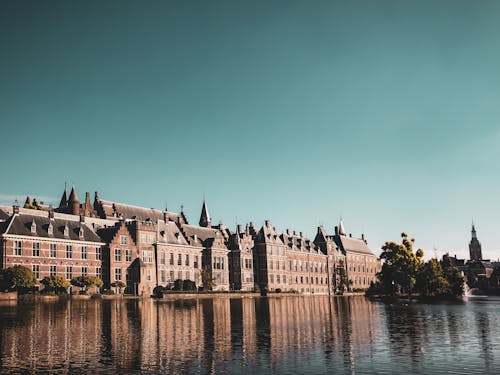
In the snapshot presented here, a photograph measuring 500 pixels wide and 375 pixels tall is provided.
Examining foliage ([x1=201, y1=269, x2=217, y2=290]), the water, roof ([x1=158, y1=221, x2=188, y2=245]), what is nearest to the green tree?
foliage ([x1=201, y1=269, x2=217, y2=290])

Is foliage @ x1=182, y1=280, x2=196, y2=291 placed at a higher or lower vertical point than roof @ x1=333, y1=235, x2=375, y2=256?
lower

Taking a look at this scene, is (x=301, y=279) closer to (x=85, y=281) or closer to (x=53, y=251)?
(x=85, y=281)

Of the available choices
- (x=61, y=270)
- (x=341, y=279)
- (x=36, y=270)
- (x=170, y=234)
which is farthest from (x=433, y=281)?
(x=341, y=279)

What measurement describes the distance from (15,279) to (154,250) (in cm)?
2943

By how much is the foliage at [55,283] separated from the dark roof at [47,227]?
6160 mm

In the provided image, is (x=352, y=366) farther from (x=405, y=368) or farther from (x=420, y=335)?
(x=420, y=335)

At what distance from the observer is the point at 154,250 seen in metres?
91.0

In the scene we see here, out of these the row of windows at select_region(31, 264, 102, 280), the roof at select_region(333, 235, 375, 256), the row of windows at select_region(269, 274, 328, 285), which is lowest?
the row of windows at select_region(269, 274, 328, 285)

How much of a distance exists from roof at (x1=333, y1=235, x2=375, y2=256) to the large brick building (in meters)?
2.60

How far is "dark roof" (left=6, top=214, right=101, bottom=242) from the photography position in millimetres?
72000

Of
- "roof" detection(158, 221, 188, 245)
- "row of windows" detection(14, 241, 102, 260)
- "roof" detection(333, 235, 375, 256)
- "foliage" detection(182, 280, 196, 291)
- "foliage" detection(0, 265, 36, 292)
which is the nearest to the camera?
"foliage" detection(0, 265, 36, 292)

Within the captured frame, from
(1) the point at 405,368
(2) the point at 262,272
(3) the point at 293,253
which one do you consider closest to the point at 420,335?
(1) the point at 405,368

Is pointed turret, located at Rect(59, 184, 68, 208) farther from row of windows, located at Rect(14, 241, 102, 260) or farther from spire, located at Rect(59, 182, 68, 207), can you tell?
row of windows, located at Rect(14, 241, 102, 260)

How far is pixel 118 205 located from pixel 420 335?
7657cm
